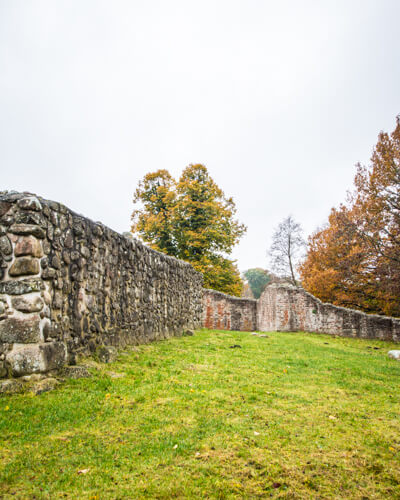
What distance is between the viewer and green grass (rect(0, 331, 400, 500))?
2.15m

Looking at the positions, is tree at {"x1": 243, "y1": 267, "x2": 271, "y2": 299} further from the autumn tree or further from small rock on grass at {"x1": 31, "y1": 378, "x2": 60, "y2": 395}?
small rock on grass at {"x1": 31, "y1": 378, "x2": 60, "y2": 395}

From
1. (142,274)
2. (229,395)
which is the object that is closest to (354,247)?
(142,274)

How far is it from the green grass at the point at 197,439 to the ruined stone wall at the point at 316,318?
10.1m

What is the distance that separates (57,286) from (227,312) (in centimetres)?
1687

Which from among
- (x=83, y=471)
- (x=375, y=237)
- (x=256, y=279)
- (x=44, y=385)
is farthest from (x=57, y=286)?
(x=256, y=279)

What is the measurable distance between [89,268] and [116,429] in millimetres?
3010

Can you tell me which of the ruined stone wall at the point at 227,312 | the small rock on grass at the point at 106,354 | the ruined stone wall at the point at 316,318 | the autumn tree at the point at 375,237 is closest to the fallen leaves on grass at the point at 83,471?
the small rock on grass at the point at 106,354

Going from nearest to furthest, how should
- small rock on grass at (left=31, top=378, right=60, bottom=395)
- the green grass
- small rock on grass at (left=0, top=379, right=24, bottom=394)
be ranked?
the green grass → small rock on grass at (left=0, top=379, right=24, bottom=394) → small rock on grass at (left=31, top=378, right=60, bottom=395)

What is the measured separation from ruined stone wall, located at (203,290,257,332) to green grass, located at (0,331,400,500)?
49.6 feet

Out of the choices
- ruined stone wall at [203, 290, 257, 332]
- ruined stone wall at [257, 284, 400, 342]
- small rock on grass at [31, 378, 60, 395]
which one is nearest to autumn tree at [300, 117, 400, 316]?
ruined stone wall at [257, 284, 400, 342]

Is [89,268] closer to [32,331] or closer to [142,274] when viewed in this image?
[32,331]

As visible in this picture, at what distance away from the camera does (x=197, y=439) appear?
2.86m

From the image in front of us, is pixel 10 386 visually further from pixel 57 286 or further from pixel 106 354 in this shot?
pixel 106 354

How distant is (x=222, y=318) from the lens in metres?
20.4
